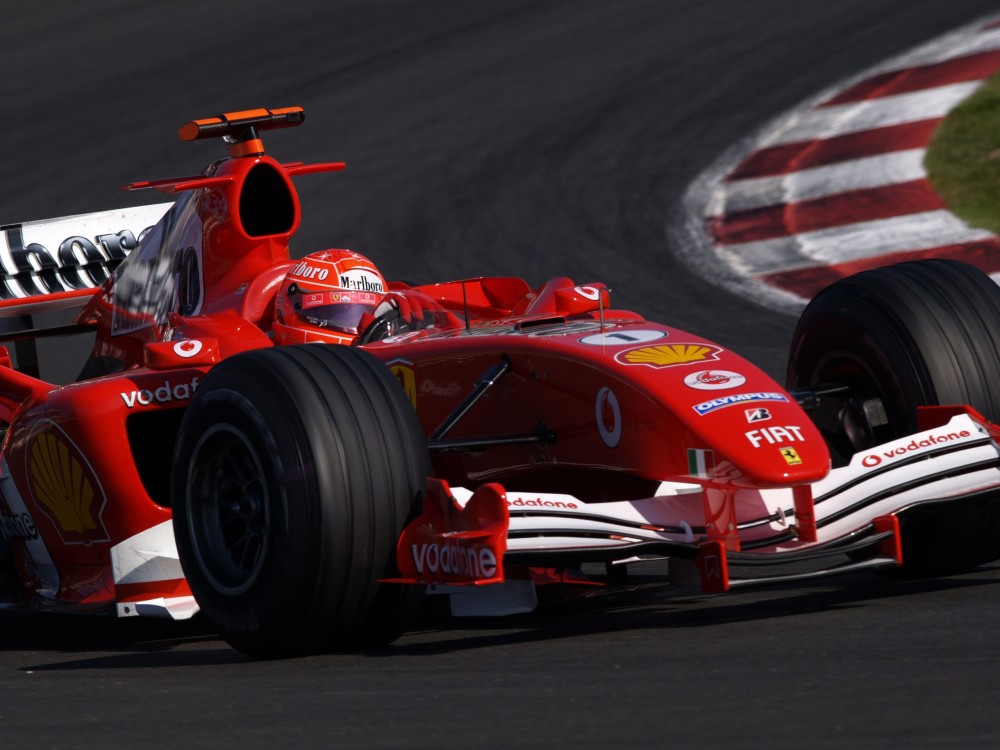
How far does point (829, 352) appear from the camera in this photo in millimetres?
5695

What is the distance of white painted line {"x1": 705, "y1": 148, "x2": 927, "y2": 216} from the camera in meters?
11.5

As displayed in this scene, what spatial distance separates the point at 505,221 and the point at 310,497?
25.3 feet

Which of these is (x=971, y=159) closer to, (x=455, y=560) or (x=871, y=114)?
(x=871, y=114)

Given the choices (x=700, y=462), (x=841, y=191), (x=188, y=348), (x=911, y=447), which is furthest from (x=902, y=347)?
(x=841, y=191)

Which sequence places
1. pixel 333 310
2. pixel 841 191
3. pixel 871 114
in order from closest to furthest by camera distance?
pixel 333 310
pixel 841 191
pixel 871 114

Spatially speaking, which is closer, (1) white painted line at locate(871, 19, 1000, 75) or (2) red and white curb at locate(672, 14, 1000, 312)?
(2) red and white curb at locate(672, 14, 1000, 312)

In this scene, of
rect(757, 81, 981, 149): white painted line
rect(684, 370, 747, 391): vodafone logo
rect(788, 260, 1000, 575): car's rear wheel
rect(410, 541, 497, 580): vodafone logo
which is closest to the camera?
rect(410, 541, 497, 580): vodafone logo

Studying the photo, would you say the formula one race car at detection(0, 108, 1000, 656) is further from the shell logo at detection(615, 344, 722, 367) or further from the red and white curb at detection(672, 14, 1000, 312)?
the red and white curb at detection(672, 14, 1000, 312)

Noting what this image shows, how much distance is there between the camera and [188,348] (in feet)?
18.5

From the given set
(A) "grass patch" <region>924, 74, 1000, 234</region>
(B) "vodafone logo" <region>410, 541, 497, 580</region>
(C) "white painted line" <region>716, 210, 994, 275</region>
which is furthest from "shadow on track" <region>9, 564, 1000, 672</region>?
(A) "grass patch" <region>924, 74, 1000, 234</region>

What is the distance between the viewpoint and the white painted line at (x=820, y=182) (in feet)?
37.7

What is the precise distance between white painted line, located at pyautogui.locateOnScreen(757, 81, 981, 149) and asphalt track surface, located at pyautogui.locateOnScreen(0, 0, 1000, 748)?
41cm

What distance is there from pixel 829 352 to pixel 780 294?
13.5 feet

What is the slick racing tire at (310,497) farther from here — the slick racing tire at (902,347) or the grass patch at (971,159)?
the grass patch at (971,159)
